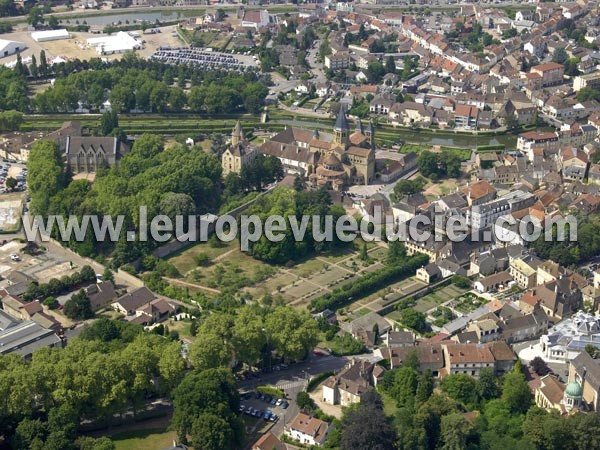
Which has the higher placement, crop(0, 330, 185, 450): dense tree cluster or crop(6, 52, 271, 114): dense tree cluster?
crop(6, 52, 271, 114): dense tree cluster

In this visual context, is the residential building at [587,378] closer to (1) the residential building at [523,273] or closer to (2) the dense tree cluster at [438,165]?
(1) the residential building at [523,273]

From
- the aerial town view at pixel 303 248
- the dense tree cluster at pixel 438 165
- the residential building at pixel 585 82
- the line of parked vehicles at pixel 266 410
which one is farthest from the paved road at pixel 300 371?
the residential building at pixel 585 82

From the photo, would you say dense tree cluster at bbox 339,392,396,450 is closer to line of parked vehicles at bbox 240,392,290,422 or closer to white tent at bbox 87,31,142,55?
line of parked vehicles at bbox 240,392,290,422

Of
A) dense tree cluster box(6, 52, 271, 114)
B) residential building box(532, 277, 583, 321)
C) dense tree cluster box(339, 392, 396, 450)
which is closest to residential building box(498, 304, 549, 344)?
residential building box(532, 277, 583, 321)

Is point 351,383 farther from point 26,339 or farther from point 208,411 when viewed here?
point 26,339

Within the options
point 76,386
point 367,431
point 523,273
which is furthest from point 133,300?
point 523,273

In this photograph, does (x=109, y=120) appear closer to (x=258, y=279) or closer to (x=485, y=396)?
(x=258, y=279)

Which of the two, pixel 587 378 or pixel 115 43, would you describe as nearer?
pixel 587 378
